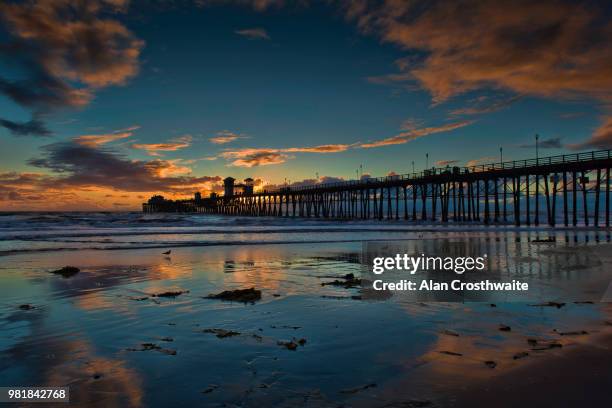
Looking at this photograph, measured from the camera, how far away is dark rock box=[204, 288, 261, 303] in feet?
26.5

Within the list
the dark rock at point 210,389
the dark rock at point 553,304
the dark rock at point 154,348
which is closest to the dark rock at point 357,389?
the dark rock at point 210,389

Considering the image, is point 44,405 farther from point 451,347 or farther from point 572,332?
point 572,332

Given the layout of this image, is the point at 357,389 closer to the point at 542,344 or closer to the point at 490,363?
the point at 490,363

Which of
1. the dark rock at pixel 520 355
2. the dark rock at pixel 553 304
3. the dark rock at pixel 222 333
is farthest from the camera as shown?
the dark rock at pixel 553 304

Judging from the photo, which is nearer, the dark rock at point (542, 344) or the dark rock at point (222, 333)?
the dark rock at point (542, 344)

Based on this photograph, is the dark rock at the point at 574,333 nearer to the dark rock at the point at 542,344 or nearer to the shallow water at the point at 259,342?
the shallow water at the point at 259,342

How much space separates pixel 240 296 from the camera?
821 cm

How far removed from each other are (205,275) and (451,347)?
7.55m

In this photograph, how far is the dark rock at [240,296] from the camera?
8070 mm

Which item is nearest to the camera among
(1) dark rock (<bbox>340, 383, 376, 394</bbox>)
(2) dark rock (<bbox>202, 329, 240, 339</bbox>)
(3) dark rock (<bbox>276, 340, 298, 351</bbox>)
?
(1) dark rock (<bbox>340, 383, 376, 394</bbox>)

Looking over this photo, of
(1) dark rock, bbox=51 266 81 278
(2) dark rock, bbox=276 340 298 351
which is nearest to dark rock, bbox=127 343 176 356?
(2) dark rock, bbox=276 340 298 351

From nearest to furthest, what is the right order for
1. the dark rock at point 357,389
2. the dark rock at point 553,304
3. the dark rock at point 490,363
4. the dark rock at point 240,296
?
the dark rock at point 357,389, the dark rock at point 490,363, the dark rock at point 553,304, the dark rock at point 240,296

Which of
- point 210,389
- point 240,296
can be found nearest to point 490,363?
point 210,389

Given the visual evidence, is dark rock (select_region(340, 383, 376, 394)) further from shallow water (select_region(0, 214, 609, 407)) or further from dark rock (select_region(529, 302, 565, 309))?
dark rock (select_region(529, 302, 565, 309))
